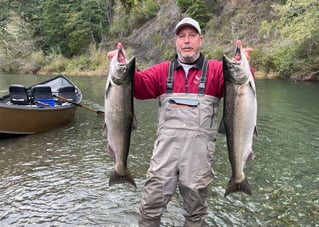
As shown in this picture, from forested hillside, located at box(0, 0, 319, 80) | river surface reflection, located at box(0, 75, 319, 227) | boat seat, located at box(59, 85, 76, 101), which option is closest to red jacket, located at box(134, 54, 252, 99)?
Answer: river surface reflection, located at box(0, 75, 319, 227)

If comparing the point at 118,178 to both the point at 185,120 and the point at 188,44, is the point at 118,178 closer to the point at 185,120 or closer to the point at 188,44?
the point at 185,120

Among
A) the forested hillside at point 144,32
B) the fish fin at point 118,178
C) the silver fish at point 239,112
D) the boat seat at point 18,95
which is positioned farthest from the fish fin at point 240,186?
the forested hillside at point 144,32

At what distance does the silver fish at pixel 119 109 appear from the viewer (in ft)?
10.3

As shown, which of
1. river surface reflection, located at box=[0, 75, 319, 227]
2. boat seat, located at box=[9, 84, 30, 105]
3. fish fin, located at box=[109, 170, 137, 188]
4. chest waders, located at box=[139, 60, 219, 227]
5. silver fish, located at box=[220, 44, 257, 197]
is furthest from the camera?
boat seat, located at box=[9, 84, 30, 105]

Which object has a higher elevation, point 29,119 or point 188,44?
point 188,44

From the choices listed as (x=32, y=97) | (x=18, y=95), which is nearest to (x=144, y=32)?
(x=32, y=97)

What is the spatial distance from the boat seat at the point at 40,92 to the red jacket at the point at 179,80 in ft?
25.4

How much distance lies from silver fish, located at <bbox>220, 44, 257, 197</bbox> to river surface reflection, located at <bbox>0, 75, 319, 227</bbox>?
1.62 m

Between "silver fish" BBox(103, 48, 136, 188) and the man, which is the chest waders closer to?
the man

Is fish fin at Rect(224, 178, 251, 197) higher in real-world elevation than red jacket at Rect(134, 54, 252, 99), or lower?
lower

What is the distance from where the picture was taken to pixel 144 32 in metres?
45.7

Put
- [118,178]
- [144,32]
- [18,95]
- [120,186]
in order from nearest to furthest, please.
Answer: [118,178] → [120,186] → [18,95] → [144,32]

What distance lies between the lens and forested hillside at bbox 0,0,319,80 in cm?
2356

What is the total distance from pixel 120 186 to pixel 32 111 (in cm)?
435
